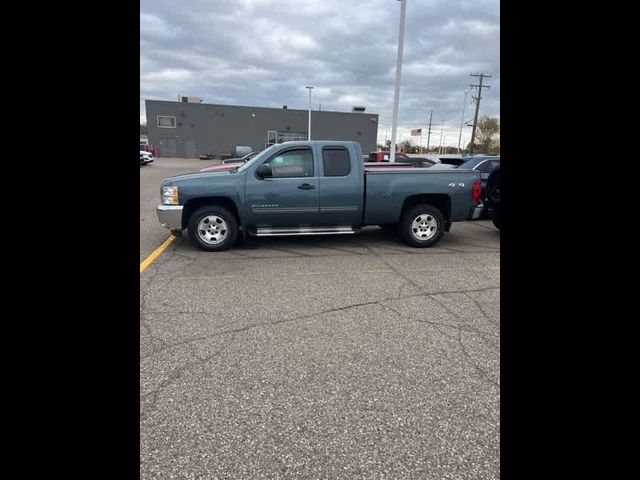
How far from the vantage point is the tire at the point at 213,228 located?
21.9 ft

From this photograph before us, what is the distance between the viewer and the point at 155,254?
21.8ft

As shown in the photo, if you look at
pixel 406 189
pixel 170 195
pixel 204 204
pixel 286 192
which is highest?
pixel 406 189

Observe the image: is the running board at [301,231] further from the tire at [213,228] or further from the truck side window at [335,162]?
the truck side window at [335,162]

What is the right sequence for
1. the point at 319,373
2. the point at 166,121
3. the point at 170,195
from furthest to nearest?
the point at 166,121 < the point at 170,195 < the point at 319,373

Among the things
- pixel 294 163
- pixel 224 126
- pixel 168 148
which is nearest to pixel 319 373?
pixel 294 163

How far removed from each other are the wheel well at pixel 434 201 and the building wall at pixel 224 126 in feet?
153

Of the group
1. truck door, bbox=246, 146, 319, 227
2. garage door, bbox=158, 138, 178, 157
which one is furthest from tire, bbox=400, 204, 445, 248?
garage door, bbox=158, 138, 178, 157

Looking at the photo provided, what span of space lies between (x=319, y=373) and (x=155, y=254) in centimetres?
467

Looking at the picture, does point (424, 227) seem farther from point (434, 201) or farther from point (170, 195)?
point (170, 195)

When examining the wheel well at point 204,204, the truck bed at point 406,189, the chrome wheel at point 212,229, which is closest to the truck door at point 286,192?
the wheel well at point 204,204

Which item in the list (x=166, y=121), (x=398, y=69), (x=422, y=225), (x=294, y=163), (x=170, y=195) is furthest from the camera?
(x=166, y=121)

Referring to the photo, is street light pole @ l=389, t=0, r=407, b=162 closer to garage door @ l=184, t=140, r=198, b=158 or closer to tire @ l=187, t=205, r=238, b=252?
tire @ l=187, t=205, r=238, b=252

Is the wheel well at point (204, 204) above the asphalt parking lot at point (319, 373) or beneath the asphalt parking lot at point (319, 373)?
above
